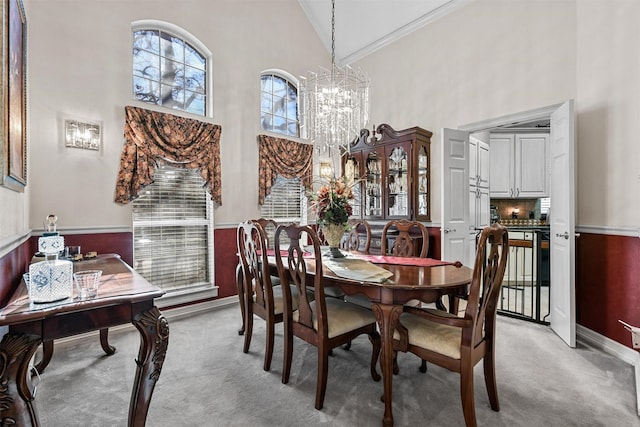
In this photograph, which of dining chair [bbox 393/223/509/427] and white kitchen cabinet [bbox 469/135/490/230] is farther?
white kitchen cabinet [bbox 469/135/490/230]

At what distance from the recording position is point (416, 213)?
4.05m

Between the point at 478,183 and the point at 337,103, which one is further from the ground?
the point at 337,103

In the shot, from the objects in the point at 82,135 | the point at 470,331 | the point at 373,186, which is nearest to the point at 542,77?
the point at 373,186

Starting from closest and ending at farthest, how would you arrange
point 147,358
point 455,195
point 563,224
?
point 147,358 < point 563,224 < point 455,195

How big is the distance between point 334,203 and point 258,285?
887 millimetres

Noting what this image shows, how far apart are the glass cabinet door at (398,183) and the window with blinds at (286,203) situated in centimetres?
138

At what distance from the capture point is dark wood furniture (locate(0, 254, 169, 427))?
3.67ft

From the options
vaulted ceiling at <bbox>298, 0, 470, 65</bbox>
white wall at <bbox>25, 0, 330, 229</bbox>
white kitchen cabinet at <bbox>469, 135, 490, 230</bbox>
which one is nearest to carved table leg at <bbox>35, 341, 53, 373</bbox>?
white wall at <bbox>25, 0, 330, 229</bbox>

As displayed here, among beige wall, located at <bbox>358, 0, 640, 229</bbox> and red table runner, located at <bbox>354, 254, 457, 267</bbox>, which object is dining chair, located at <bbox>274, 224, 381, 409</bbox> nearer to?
red table runner, located at <bbox>354, 254, 457, 267</bbox>

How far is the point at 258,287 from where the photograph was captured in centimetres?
248

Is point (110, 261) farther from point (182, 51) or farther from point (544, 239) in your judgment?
point (544, 239)

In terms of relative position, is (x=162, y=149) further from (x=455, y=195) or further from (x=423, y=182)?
(x=455, y=195)

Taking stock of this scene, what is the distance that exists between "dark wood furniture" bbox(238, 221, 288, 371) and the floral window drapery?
144 cm

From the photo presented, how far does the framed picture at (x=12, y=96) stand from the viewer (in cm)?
148
